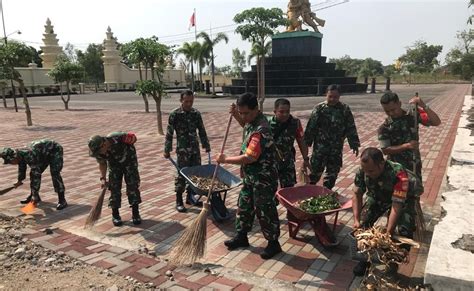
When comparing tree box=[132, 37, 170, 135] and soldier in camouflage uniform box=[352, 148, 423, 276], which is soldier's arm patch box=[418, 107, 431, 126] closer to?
soldier in camouflage uniform box=[352, 148, 423, 276]

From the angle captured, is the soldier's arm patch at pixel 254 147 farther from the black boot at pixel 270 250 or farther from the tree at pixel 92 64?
the tree at pixel 92 64

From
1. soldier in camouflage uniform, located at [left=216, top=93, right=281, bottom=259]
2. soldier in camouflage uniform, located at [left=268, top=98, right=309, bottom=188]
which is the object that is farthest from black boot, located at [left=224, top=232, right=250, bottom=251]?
soldier in camouflage uniform, located at [left=268, top=98, right=309, bottom=188]

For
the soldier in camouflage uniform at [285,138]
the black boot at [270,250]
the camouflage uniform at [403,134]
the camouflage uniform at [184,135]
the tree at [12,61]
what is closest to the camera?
the black boot at [270,250]

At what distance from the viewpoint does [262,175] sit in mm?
3672

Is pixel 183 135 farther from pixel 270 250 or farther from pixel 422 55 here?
pixel 422 55

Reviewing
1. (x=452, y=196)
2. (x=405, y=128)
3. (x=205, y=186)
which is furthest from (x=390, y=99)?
(x=205, y=186)

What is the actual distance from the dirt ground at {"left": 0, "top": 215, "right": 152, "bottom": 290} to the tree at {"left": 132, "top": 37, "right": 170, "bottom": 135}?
7.85 m

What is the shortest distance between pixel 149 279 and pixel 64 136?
34.3ft

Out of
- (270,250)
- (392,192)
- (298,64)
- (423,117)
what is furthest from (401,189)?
(298,64)

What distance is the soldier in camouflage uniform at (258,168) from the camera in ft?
11.7

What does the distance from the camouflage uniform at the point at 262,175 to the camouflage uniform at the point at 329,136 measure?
1.35m

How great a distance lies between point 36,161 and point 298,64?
26.7 meters

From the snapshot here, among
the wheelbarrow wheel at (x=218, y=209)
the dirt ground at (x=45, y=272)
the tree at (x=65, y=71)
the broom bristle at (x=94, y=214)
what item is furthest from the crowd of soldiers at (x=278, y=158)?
the tree at (x=65, y=71)

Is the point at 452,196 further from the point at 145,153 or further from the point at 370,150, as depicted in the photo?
the point at 145,153
